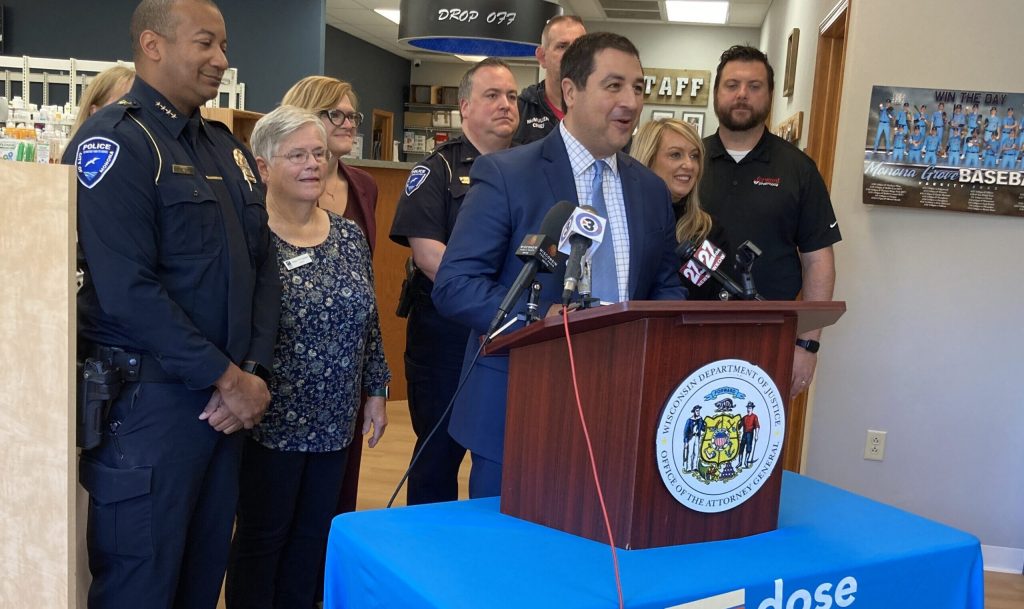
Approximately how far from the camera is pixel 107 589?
5.84ft

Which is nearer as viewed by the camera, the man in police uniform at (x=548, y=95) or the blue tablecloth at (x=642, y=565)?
the blue tablecloth at (x=642, y=565)

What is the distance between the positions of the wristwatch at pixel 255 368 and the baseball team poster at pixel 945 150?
2418 mm

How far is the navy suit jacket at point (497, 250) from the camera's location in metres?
1.68

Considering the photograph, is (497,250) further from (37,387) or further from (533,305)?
(37,387)

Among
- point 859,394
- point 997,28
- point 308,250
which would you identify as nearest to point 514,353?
point 308,250

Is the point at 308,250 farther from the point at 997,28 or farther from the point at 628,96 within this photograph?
the point at 997,28

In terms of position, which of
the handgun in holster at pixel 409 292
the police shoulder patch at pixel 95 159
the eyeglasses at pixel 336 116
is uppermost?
the eyeglasses at pixel 336 116

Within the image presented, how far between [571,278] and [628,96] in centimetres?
59

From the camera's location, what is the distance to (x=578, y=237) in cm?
130

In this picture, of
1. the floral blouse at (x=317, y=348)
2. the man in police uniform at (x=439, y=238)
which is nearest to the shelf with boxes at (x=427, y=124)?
the man in police uniform at (x=439, y=238)

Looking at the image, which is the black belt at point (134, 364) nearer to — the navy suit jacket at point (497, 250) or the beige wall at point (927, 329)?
the navy suit jacket at point (497, 250)

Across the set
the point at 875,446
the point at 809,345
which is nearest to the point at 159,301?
the point at 809,345

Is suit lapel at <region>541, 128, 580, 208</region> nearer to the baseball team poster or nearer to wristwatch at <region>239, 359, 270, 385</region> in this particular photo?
wristwatch at <region>239, 359, 270, 385</region>

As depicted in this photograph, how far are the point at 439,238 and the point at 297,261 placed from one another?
0.53 m
